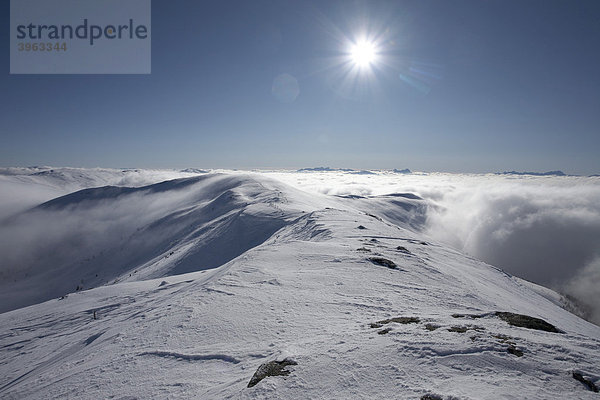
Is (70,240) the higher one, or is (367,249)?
(367,249)

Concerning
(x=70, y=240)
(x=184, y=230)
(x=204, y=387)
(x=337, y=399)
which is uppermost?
(x=337, y=399)

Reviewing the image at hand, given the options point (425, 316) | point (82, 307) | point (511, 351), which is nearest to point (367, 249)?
point (425, 316)

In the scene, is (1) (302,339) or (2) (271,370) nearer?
(2) (271,370)

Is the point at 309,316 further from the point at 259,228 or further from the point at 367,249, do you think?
the point at 259,228

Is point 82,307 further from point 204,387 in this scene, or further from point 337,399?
point 337,399

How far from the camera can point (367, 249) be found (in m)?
15.1

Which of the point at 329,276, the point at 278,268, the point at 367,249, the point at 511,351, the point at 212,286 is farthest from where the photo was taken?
the point at 367,249

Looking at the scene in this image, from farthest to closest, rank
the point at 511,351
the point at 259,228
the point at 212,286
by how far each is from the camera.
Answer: the point at 259,228 → the point at 212,286 → the point at 511,351

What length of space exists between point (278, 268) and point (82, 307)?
9.88 m

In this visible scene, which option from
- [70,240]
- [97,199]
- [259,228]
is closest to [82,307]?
[259,228]

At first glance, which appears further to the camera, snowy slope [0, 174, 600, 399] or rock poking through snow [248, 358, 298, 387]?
rock poking through snow [248, 358, 298, 387]

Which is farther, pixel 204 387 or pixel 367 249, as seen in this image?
pixel 367 249

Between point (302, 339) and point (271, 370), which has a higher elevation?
point (271, 370)

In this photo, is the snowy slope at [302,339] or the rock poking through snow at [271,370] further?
the rock poking through snow at [271,370]
